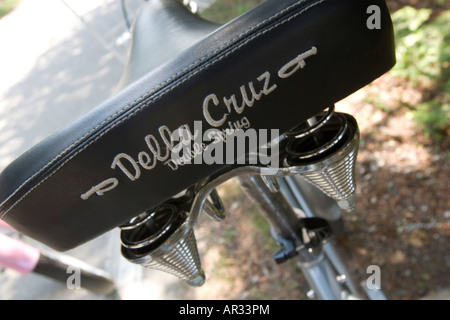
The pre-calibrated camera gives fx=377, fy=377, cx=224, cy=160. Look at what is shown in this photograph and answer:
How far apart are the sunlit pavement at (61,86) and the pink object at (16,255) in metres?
0.45

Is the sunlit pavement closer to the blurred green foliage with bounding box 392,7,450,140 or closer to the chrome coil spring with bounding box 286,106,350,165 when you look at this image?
the chrome coil spring with bounding box 286,106,350,165

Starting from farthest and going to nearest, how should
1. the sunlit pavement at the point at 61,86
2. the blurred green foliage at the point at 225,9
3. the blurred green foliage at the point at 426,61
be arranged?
the blurred green foliage at the point at 225,9, the sunlit pavement at the point at 61,86, the blurred green foliage at the point at 426,61

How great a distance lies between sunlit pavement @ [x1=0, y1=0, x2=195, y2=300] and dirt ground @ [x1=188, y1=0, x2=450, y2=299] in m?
0.29

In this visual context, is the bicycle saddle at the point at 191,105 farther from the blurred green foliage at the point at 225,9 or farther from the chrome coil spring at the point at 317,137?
the blurred green foliage at the point at 225,9

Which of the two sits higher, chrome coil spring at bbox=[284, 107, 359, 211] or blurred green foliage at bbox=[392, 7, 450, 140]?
chrome coil spring at bbox=[284, 107, 359, 211]

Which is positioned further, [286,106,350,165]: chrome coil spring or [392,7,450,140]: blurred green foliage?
[392,7,450,140]: blurred green foliage

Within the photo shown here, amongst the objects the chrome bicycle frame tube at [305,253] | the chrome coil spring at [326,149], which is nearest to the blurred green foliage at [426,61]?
the chrome bicycle frame tube at [305,253]

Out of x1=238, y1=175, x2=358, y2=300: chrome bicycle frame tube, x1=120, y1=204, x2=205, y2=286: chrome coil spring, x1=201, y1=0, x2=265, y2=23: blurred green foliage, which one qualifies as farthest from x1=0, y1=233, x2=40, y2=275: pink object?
x1=201, y1=0, x2=265, y2=23: blurred green foliage

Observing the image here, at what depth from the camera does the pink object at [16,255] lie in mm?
1424

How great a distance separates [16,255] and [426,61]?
2072 mm

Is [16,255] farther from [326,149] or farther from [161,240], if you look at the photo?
[326,149]

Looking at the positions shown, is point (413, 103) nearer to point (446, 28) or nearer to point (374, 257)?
point (446, 28)

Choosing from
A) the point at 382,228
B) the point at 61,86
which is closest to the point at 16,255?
the point at 382,228

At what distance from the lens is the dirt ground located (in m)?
1.45
